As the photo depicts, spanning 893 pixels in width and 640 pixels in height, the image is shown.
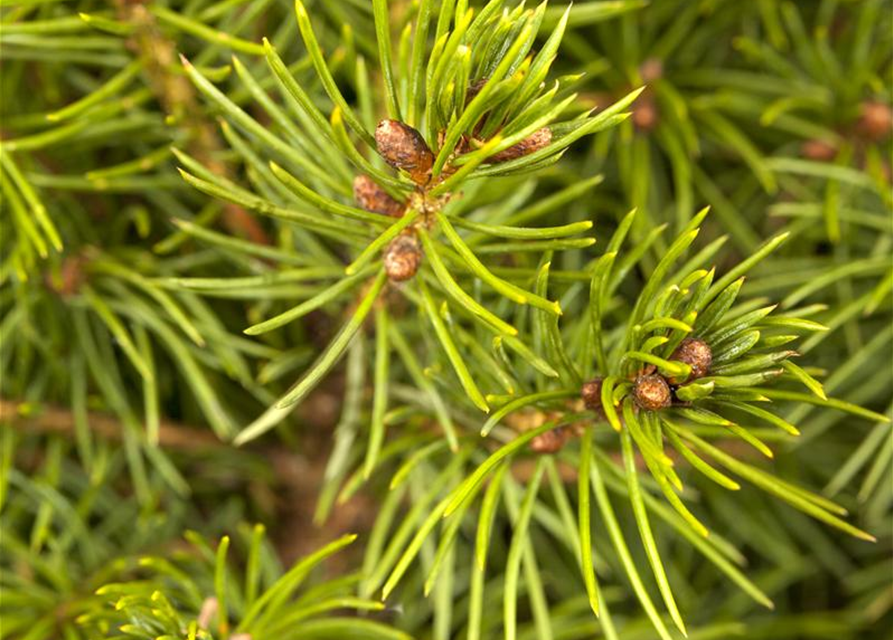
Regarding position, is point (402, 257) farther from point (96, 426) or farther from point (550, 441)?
point (96, 426)

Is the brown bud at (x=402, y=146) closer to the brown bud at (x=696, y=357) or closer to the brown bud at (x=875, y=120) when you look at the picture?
the brown bud at (x=696, y=357)

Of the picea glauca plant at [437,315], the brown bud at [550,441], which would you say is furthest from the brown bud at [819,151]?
the brown bud at [550,441]

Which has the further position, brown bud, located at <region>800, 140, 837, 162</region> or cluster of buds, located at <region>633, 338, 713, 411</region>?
brown bud, located at <region>800, 140, 837, 162</region>

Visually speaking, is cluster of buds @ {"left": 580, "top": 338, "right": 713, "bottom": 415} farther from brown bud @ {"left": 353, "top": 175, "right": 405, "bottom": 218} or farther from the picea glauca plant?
brown bud @ {"left": 353, "top": 175, "right": 405, "bottom": 218}

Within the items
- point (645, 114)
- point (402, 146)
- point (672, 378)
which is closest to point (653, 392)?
point (672, 378)

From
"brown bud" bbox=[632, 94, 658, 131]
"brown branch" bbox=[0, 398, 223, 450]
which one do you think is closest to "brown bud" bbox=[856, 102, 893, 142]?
"brown bud" bbox=[632, 94, 658, 131]
